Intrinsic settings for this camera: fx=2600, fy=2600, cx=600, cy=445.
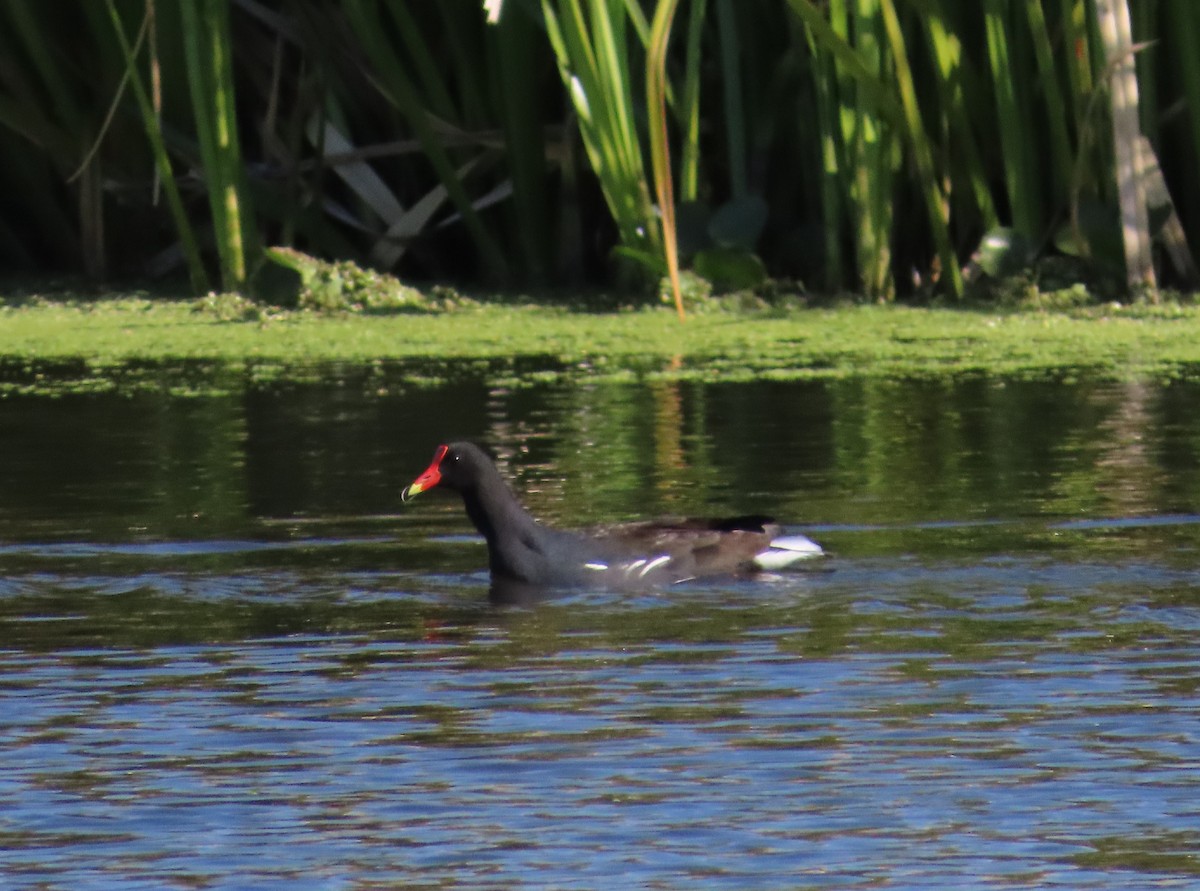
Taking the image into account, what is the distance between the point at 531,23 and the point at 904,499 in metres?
5.35

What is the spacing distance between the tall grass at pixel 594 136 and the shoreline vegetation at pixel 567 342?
282 millimetres

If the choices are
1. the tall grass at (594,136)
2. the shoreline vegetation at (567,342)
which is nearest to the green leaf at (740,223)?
the tall grass at (594,136)

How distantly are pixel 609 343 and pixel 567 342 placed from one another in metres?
0.18

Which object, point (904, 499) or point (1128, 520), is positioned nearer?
point (1128, 520)

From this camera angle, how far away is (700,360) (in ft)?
35.4

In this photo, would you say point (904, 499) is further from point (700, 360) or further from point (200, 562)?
point (700, 360)

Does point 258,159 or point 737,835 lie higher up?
point 258,159

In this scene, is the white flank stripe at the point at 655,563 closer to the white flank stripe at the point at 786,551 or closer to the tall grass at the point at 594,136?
the white flank stripe at the point at 786,551

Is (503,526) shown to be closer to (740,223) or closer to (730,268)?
(740,223)

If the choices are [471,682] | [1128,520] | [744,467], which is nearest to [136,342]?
[744,467]

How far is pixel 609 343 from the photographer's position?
1124cm

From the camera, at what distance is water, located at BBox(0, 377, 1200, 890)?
4.02 metres

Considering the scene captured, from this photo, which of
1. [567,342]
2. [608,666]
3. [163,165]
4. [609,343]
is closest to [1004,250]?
[609,343]

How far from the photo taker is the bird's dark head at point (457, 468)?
273 inches
